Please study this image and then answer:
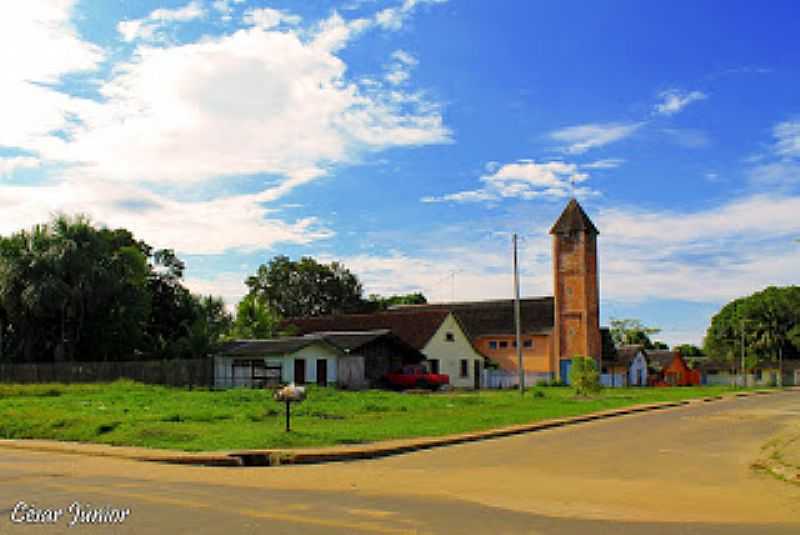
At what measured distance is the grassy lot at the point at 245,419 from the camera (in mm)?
17469

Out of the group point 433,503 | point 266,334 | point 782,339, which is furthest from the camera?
point 782,339

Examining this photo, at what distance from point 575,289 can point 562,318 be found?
102 inches

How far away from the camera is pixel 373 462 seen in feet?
49.7

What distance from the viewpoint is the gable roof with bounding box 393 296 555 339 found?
68750 mm

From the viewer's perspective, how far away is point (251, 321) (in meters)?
63.6

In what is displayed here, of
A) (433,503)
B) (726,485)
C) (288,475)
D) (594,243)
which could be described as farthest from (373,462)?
(594,243)

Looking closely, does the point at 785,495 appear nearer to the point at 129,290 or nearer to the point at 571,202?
the point at 129,290

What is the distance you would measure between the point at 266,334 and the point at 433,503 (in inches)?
2143

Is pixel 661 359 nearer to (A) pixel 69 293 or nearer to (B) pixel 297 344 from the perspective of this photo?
(B) pixel 297 344

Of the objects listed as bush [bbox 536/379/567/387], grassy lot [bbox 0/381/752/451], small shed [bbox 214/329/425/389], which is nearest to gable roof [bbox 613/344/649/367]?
bush [bbox 536/379/567/387]

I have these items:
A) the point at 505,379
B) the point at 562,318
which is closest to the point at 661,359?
the point at 562,318

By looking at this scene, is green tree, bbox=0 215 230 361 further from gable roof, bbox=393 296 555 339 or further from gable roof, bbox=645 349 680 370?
gable roof, bbox=645 349 680 370

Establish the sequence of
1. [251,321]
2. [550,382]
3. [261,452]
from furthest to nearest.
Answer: [251,321], [550,382], [261,452]

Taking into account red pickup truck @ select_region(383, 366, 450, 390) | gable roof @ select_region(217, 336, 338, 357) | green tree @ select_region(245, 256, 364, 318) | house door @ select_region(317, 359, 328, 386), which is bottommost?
red pickup truck @ select_region(383, 366, 450, 390)
